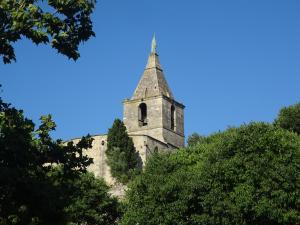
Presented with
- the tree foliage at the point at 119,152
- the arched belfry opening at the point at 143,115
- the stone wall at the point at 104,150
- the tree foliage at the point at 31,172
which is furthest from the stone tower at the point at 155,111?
the tree foliage at the point at 31,172

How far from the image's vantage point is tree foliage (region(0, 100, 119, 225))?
41.5 feet

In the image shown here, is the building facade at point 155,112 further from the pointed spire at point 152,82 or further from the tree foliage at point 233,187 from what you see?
the tree foliage at point 233,187

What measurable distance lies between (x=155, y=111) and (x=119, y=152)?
12.2 metres

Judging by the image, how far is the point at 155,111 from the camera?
252 ft

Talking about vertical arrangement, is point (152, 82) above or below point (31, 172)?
above

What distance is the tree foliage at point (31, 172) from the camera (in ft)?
41.5

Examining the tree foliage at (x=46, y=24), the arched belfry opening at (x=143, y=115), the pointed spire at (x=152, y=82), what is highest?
the pointed spire at (x=152, y=82)

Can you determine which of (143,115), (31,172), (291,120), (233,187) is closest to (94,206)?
(233,187)

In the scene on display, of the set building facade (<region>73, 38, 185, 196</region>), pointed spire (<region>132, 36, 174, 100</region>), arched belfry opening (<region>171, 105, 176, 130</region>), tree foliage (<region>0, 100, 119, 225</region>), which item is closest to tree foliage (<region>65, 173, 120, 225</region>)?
tree foliage (<region>0, 100, 119, 225</region>)

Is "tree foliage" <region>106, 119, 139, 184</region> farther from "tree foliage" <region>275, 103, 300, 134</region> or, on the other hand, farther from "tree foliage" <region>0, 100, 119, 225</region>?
"tree foliage" <region>0, 100, 119, 225</region>

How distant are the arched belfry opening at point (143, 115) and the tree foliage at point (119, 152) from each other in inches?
386

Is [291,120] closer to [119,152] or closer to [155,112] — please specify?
[119,152]

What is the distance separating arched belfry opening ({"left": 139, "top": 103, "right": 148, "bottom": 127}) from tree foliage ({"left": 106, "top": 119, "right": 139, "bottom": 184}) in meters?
9.82

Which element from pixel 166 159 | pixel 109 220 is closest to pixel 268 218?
pixel 166 159
